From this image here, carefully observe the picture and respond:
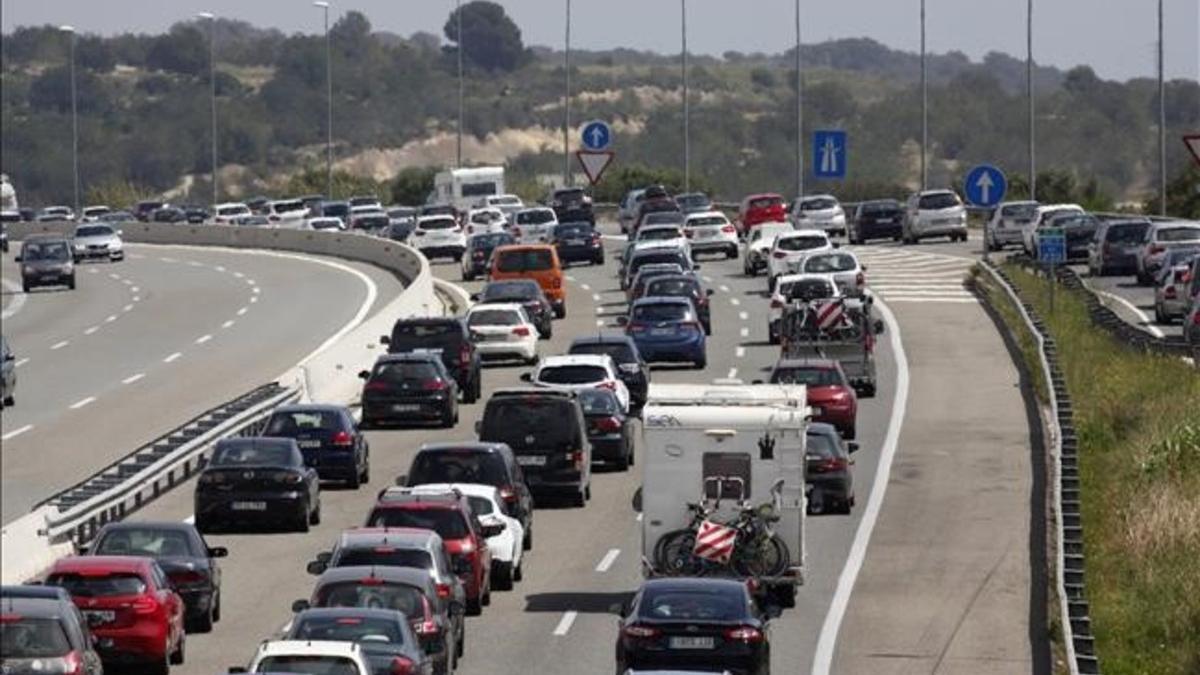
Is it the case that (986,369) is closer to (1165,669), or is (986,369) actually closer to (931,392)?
(931,392)

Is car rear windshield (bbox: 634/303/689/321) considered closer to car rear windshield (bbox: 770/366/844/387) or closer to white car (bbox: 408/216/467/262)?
car rear windshield (bbox: 770/366/844/387)

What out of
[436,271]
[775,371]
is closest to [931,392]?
[775,371]

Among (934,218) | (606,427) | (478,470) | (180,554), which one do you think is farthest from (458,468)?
(934,218)

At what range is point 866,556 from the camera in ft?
132

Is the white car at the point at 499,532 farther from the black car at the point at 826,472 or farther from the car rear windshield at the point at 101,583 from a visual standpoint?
the car rear windshield at the point at 101,583

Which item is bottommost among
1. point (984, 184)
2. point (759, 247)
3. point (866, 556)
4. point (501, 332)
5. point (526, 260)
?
point (866, 556)

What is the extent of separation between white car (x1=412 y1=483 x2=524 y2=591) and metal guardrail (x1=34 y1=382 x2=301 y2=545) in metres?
4.57

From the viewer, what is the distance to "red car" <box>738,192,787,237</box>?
102431 mm

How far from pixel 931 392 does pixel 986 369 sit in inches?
138

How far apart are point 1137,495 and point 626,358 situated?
1510cm

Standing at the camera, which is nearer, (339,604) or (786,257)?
(339,604)

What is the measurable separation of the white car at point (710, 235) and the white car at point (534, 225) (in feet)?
13.4

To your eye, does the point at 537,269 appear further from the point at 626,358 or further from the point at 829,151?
the point at 626,358

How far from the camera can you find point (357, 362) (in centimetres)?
5997
